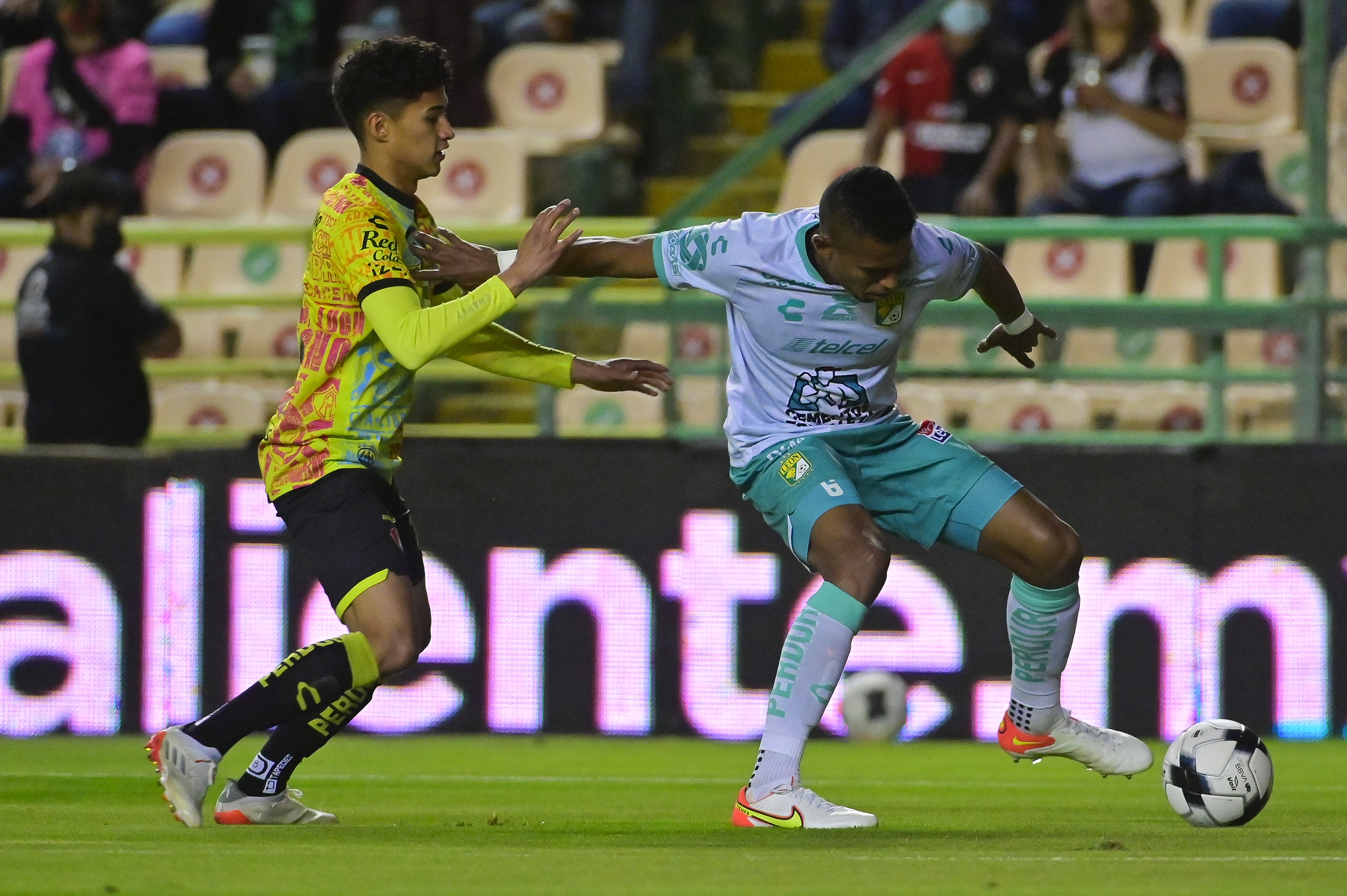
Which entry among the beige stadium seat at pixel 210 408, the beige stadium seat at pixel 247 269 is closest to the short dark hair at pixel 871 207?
the beige stadium seat at pixel 210 408

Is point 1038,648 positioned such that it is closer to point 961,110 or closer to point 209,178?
point 961,110

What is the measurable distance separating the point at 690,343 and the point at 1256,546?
8.96 ft

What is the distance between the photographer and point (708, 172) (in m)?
13.9

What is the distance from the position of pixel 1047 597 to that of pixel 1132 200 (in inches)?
206

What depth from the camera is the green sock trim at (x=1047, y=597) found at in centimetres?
632

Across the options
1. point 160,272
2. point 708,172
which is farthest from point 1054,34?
point 160,272

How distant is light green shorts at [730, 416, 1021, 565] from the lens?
Result: 20.2 feet

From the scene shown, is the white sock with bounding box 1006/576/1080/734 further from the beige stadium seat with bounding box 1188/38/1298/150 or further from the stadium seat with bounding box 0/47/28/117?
the stadium seat with bounding box 0/47/28/117

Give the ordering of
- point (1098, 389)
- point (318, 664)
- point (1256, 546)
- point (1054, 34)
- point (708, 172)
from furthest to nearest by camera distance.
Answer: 1. point (708, 172)
2. point (1054, 34)
3. point (1098, 389)
4. point (1256, 546)
5. point (318, 664)

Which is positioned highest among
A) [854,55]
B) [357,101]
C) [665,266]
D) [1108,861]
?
[854,55]

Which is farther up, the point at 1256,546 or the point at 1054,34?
the point at 1054,34

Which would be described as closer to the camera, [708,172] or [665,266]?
[665,266]

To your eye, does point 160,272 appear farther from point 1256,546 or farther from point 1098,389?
point 1256,546

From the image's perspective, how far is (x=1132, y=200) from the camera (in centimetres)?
1108
